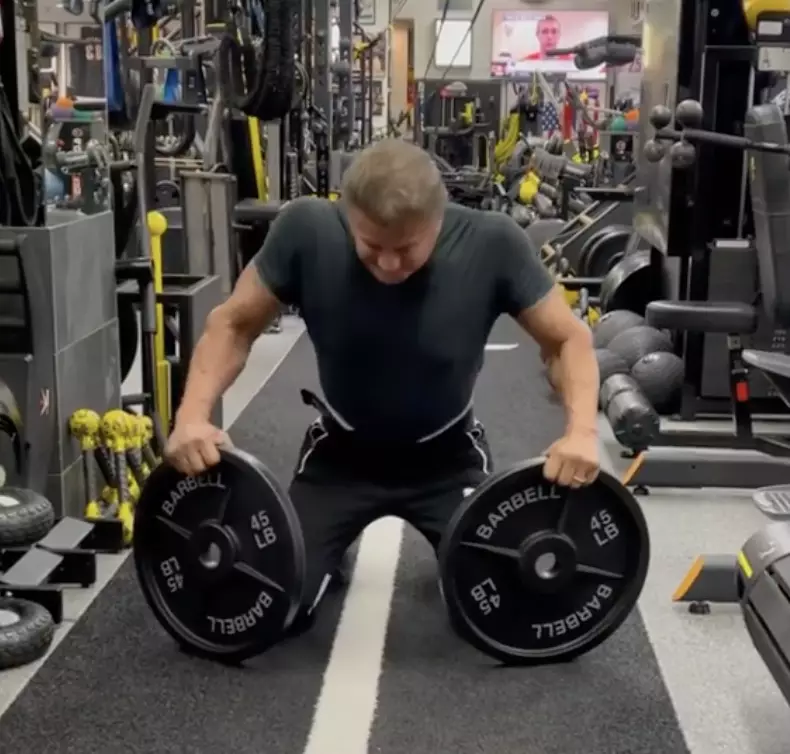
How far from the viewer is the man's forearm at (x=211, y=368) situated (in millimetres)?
2318

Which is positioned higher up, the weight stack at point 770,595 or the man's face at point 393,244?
the man's face at point 393,244

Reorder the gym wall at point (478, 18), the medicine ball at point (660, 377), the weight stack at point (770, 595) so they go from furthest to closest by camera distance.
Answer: the gym wall at point (478, 18), the medicine ball at point (660, 377), the weight stack at point (770, 595)

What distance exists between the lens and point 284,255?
2.43m

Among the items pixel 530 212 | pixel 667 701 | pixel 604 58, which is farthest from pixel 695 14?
pixel 530 212

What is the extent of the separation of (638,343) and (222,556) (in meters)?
2.74

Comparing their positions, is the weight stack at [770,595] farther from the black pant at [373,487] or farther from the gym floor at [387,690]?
the black pant at [373,487]

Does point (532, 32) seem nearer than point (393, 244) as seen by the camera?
No

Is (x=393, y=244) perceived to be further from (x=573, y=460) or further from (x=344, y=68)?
(x=344, y=68)

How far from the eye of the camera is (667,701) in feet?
7.63

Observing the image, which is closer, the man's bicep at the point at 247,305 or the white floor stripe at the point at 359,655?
the white floor stripe at the point at 359,655

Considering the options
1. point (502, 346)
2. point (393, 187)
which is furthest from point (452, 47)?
point (393, 187)

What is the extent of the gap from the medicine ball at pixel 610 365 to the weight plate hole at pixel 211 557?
2.40 m

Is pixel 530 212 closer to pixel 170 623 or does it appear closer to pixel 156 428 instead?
pixel 156 428

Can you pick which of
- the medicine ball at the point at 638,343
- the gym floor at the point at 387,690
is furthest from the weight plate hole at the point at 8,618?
the medicine ball at the point at 638,343
